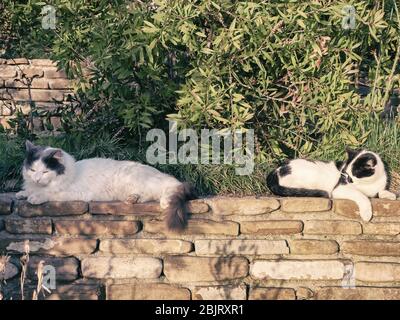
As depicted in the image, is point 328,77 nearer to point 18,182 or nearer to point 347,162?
point 347,162

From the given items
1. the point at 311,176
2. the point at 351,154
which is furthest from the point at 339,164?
the point at 311,176

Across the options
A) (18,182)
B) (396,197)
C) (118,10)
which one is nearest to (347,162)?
(396,197)

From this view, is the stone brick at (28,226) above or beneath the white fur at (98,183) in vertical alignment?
beneath

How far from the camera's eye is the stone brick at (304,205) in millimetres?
5543

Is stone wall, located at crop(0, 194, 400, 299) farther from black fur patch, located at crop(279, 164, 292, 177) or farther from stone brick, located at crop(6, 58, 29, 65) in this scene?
stone brick, located at crop(6, 58, 29, 65)

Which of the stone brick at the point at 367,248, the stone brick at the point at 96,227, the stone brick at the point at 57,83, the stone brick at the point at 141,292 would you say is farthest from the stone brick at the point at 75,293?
the stone brick at the point at 57,83

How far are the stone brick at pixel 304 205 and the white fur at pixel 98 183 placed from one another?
0.89 m

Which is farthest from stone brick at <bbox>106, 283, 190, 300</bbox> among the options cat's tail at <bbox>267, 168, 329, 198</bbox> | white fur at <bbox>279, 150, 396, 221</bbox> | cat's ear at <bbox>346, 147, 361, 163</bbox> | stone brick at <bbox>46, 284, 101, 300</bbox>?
cat's ear at <bbox>346, 147, 361, 163</bbox>

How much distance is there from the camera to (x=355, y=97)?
6.21 metres

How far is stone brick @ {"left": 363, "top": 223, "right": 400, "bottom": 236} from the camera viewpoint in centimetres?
555

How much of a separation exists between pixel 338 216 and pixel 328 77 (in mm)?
1327

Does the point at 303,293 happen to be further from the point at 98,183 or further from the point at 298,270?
the point at 98,183

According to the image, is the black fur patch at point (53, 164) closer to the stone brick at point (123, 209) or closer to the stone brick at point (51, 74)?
the stone brick at point (123, 209)

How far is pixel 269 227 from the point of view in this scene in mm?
5457
